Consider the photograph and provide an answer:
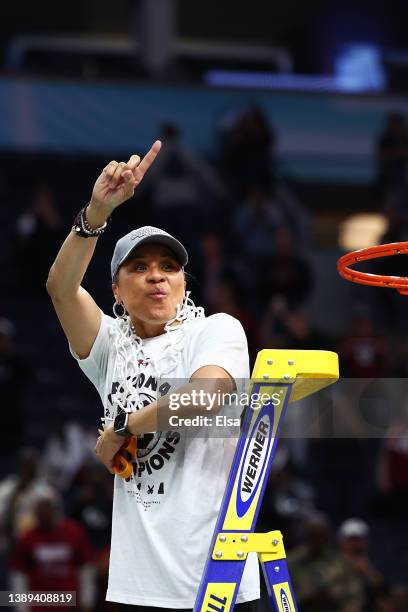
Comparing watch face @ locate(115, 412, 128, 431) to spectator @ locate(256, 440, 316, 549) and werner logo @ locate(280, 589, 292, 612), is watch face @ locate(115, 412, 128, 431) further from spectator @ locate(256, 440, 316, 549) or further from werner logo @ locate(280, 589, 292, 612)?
spectator @ locate(256, 440, 316, 549)

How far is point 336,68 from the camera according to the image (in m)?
18.2

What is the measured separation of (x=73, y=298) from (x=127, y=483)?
612 mm

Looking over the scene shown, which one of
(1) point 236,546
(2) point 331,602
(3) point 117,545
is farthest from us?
(2) point 331,602

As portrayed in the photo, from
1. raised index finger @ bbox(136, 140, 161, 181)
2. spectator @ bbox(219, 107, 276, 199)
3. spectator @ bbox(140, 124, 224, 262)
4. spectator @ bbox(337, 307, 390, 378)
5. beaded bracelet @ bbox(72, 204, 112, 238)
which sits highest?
spectator @ bbox(219, 107, 276, 199)

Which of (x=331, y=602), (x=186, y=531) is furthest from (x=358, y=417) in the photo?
(x=331, y=602)

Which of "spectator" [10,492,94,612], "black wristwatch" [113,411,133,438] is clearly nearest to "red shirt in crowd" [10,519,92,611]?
"spectator" [10,492,94,612]

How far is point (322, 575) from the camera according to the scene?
968cm

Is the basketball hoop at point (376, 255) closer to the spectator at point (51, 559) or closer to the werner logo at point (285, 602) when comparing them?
the werner logo at point (285, 602)

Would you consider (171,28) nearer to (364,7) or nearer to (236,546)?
(364,7)

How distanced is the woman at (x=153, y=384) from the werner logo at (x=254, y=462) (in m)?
0.17

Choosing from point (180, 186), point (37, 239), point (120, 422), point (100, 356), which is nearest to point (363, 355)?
point (180, 186)

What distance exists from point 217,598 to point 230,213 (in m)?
11.2

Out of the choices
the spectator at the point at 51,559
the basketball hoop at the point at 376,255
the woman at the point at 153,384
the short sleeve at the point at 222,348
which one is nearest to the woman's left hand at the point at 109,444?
the woman at the point at 153,384

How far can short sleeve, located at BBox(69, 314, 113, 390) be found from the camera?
4156mm
